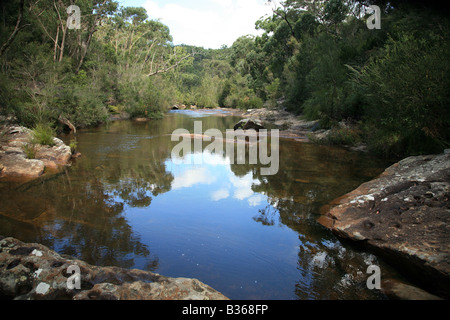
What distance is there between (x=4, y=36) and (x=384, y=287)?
1985cm

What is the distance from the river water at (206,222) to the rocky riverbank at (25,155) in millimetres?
603

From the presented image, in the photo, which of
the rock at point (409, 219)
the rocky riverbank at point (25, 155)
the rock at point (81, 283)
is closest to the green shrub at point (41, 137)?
the rocky riverbank at point (25, 155)

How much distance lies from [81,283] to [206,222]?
3.18 meters

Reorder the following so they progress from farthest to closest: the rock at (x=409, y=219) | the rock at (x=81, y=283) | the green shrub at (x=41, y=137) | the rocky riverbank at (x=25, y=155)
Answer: the green shrub at (x=41, y=137), the rocky riverbank at (x=25, y=155), the rock at (x=409, y=219), the rock at (x=81, y=283)

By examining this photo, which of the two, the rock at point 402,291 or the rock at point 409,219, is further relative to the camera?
the rock at point 409,219

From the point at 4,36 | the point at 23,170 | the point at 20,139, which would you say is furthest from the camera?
the point at 4,36

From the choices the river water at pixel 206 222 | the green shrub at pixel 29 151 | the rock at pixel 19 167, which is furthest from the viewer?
the green shrub at pixel 29 151

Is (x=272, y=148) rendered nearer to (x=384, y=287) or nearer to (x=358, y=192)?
(x=358, y=192)

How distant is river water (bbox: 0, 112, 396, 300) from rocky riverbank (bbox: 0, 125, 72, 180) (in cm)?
60

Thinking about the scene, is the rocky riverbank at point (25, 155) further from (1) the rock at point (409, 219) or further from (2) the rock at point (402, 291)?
(2) the rock at point (402, 291)

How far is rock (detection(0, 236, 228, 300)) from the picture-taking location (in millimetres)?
2877

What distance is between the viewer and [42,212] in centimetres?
607

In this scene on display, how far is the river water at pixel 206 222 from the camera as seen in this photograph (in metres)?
4.21
